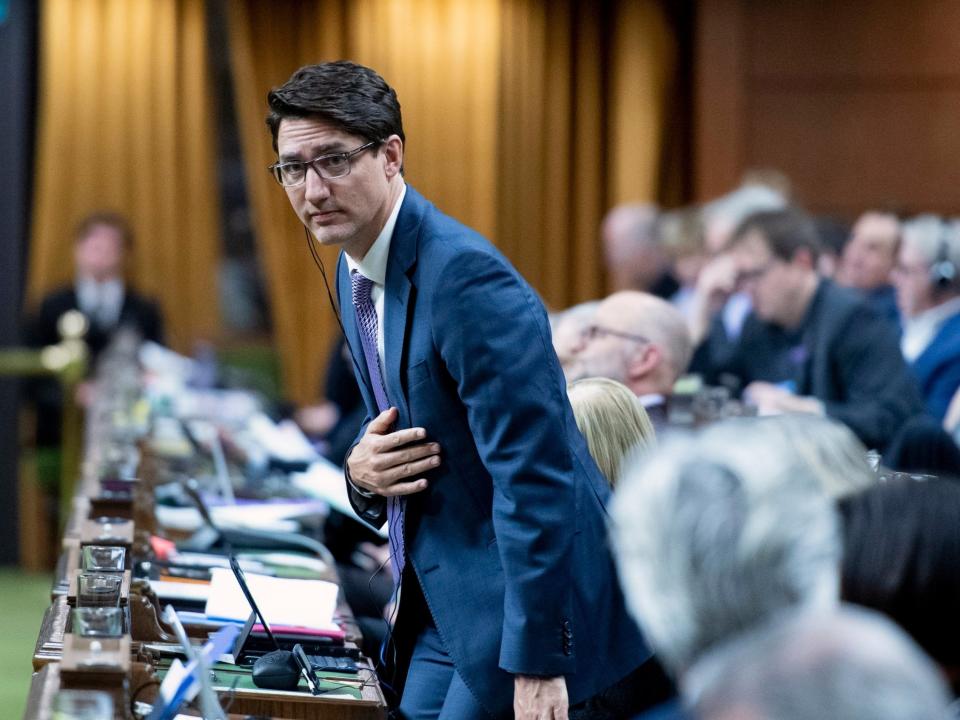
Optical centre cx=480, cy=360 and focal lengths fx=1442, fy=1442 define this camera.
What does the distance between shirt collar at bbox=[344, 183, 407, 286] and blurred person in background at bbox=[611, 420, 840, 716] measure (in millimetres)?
956

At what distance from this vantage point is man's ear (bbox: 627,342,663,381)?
11.2 feet

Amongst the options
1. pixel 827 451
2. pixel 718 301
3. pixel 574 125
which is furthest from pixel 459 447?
pixel 574 125

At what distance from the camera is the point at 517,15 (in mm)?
7898

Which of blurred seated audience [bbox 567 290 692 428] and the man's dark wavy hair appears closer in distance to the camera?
the man's dark wavy hair

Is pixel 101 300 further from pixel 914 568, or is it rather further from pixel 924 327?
pixel 914 568

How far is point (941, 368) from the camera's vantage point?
15.8 feet

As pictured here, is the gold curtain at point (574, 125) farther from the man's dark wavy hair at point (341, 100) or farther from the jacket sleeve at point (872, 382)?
the man's dark wavy hair at point (341, 100)

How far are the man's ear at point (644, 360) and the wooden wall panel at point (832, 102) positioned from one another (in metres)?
4.31

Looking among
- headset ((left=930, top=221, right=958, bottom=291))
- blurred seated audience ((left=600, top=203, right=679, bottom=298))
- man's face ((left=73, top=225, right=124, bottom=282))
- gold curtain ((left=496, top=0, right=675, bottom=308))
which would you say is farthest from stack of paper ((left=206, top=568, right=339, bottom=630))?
gold curtain ((left=496, top=0, right=675, bottom=308))

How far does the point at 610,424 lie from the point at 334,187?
0.69m

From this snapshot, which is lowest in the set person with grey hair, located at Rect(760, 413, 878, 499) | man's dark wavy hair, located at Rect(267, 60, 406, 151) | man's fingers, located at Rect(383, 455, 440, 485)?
man's fingers, located at Rect(383, 455, 440, 485)

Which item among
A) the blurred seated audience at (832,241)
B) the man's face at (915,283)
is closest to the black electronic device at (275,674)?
the man's face at (915,283)

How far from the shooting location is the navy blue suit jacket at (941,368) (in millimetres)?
4754

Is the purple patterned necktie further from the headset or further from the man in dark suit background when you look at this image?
the man in dark suit background
